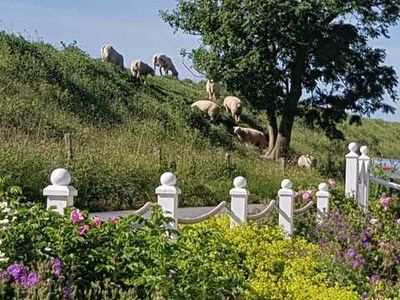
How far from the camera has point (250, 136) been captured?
1287 inches

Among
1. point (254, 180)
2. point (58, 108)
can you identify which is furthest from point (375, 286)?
Answer: point (58, 108)

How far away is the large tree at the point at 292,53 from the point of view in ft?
88.5

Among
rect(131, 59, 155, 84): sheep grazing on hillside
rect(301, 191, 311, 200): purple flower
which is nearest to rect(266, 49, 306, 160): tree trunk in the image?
rect(131, 59, 155, 84): sheep grazing on hillside

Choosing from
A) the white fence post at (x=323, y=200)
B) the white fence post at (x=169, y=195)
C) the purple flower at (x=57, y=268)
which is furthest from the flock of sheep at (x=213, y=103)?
the purple flower at (x=57, y=268)

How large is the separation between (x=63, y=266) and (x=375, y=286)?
360 centimetres

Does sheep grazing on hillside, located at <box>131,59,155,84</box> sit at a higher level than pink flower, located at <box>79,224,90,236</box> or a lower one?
higher

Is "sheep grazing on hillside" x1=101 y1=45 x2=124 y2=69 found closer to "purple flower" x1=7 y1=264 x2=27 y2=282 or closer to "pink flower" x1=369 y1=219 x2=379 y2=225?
"pink flower" x1=369 y1=219 x2=379 y2=225

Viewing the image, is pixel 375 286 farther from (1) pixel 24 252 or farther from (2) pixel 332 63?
(2) pixel 332 63

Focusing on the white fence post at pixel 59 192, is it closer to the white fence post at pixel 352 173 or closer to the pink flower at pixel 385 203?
the white fence post at pixel 352 173

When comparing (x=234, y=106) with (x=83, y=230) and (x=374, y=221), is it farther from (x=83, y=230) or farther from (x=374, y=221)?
(x=83, y=230)

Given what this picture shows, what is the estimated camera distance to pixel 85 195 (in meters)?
15.5

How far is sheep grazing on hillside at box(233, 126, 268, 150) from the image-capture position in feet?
107

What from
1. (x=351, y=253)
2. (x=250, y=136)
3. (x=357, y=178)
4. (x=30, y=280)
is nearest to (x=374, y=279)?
(x=351, y=253)

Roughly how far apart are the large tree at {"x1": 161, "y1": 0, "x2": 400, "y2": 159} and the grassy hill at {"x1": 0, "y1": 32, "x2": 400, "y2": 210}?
237 centimetres
